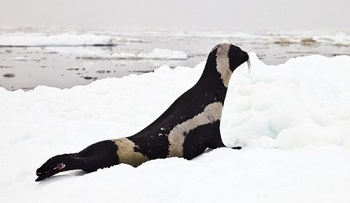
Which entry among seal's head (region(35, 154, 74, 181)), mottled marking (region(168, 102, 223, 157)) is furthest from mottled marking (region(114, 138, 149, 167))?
seal's head (region(35, 154, 74, 181))

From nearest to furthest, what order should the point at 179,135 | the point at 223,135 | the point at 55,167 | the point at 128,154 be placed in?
the point at 55,167 → the point at 128,154 → the point at 179,135 → the point at 223,135

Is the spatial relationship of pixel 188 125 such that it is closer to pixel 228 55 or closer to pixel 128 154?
pixel 128 154

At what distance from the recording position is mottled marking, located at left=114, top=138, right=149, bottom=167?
3.33m

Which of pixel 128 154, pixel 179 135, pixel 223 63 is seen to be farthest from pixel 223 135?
pixel 128 154

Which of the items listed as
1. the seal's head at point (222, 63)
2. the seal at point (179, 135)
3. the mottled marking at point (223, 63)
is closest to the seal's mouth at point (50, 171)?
the seal at point (179, 135)

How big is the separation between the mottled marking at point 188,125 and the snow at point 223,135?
0.26 m

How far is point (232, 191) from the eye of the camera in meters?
2.43

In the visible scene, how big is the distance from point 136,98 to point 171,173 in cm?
349

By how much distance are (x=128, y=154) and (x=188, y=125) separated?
558 mm

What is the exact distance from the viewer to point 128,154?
3.36 m

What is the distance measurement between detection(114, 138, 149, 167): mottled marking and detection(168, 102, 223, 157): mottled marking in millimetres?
242

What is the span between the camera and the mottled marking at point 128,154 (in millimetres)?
3334

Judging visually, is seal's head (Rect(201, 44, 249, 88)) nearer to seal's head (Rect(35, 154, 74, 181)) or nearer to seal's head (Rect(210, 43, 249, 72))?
seal's head (Rect(210, 43, 249, 72))

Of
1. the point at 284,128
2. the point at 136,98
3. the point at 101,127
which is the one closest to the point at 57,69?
the point at 136,98
